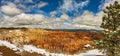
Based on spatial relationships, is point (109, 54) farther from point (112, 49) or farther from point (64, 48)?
point (64, 48)

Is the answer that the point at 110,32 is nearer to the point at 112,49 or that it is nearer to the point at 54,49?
the point at 112,49

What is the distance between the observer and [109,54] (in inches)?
1497

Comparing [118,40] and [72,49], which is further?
[72,49]

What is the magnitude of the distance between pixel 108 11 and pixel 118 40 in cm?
476

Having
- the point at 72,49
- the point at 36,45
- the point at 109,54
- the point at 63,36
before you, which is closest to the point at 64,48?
the point at 72,49

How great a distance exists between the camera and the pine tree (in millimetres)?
36844

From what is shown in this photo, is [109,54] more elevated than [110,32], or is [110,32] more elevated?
[110,32]

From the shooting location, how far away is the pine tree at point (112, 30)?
36.8 metres

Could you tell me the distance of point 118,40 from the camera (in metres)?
38.5

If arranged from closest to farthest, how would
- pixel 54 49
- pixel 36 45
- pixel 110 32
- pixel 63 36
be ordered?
pixel 110 32
pixel 54 49
pixel 36 45
pixel 63 36

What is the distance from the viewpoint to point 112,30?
3734 centimetres

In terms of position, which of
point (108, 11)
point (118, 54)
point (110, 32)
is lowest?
point (118, 54)

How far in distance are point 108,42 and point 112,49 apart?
130cm

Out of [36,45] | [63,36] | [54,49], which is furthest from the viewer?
[63,36]
